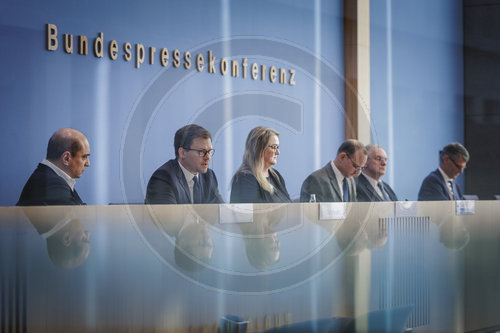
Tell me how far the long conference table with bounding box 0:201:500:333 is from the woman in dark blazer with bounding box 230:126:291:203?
13mm

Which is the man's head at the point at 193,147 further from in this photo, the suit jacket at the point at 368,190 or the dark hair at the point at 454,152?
the dark hair at the point at 454,152

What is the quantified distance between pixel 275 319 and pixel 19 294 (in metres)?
0.26

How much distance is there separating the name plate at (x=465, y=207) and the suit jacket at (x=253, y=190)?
280 mm

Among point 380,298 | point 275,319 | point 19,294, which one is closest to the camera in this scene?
point 19,294

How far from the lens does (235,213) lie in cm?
56

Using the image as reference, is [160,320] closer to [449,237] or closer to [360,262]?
[360,262]

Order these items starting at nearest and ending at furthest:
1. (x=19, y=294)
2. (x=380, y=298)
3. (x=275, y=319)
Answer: (x=19, y=294), (x=275, y=319), (x=380, y=298)

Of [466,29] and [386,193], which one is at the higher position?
[466,29]

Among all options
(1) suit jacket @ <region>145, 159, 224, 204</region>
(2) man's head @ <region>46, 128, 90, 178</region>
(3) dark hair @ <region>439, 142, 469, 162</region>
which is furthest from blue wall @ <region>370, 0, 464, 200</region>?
(2) man's head @ <region>46, 128, 90, 178</region>

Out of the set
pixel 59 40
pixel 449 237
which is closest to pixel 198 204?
pixel 59 40

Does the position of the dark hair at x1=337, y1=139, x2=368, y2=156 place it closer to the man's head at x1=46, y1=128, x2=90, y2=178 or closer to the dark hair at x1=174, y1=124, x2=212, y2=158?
the dark hair at x1=174, y1=124, x2=212, y2=158

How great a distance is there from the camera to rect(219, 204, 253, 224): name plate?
21.9 inches

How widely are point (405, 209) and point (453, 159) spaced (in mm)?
97

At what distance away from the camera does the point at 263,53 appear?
1.92 ft
